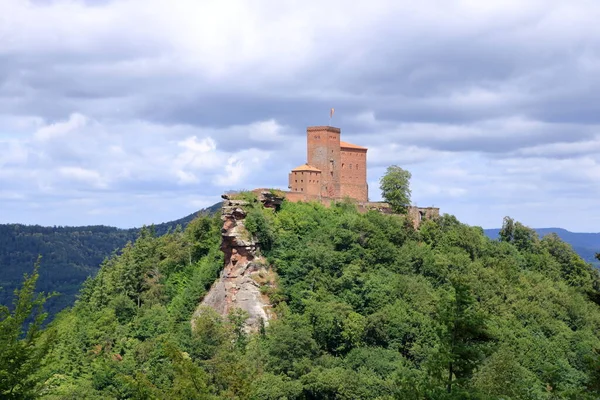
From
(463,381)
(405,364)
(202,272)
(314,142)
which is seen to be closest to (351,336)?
(405,364)

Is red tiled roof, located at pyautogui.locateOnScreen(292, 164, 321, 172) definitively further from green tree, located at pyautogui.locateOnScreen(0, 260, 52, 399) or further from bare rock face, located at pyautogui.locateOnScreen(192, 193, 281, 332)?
green tree, located at pyautogui.locateOnScreen(0, 260, 52, 399)

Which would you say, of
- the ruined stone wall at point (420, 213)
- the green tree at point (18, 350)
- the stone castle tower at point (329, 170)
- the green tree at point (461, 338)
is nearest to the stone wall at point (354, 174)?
the stone castle tower at point (329, 170)

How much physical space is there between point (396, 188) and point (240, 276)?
2078 cm

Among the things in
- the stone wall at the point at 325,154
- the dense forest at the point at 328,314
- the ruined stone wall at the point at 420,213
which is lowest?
the dense forest at the point at 328,314

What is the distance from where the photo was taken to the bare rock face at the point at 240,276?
7100 cm

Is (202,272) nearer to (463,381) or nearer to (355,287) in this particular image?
(355,287)

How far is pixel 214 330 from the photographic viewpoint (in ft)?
221

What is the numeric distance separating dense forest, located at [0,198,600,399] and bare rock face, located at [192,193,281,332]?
0.88m

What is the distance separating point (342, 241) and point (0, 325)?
4875 cm

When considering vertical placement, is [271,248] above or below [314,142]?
below

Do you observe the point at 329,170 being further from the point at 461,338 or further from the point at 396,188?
the point at 461,338

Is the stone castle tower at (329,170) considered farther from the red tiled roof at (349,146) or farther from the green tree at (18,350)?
the green tree at (18,350)

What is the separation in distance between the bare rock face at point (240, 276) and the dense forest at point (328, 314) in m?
0.88

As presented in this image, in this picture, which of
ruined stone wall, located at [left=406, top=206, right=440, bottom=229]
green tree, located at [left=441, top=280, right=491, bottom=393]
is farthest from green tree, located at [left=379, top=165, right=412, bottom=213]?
green tree, located at [left=441, top=280, right=491, bottom=393]
